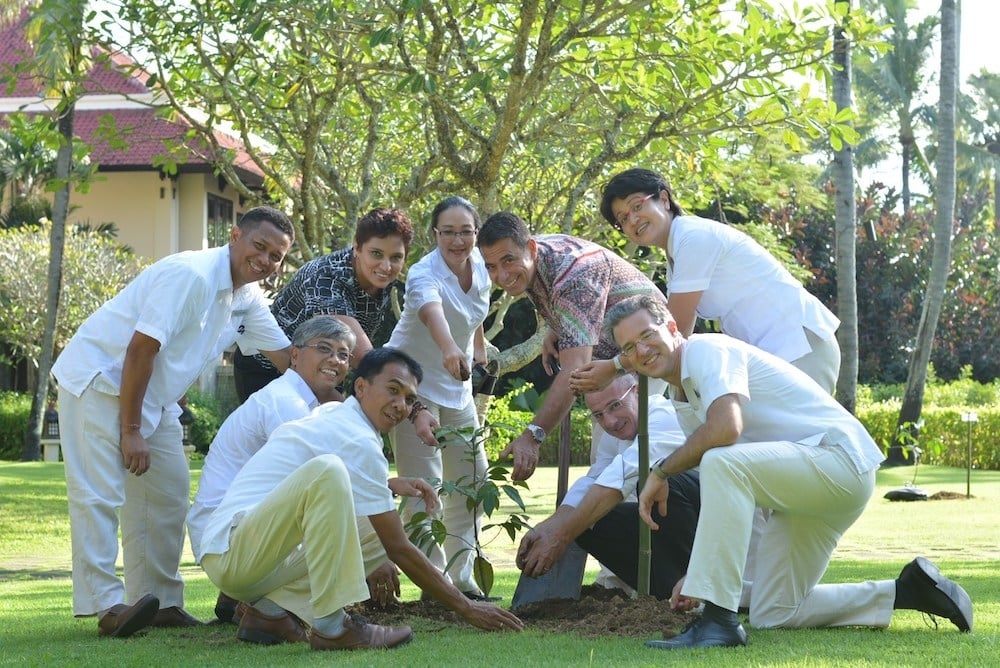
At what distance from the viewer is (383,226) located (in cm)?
656

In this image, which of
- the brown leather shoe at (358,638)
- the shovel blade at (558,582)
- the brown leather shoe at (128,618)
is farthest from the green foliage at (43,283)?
the brown leather shoe at (358,638)

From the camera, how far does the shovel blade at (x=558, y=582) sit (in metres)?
6.21

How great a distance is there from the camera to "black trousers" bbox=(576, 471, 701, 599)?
6.08 metres

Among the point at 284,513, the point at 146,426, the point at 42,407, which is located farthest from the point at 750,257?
the point at 42,407

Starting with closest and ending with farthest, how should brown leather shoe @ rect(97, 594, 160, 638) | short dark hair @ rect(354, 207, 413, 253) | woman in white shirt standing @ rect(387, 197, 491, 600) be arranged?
brown leather shoe @ rect(97, 594, 160, 638), short dark hair @ rect(354, 207, 413, 253), woman in white shirt standing @ rect(387, 197, 491, 600)

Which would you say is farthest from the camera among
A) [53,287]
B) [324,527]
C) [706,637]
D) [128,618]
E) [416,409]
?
[53,287]

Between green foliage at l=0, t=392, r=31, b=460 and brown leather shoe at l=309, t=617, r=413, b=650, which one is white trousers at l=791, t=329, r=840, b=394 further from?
green foliage at l=0, t=392, r=31, b=460

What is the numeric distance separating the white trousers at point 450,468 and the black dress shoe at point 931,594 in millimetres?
2409

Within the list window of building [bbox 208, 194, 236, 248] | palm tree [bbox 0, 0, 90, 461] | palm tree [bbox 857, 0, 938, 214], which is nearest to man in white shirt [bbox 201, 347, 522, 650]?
palm tree [bbox 0, 0, 90, 461]

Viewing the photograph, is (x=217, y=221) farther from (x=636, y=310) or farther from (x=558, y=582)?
(x=636, y=310)

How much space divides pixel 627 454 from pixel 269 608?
5.73ft

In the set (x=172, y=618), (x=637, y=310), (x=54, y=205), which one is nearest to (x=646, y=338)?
(x=637, y=310)

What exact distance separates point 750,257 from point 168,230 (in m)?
26.4

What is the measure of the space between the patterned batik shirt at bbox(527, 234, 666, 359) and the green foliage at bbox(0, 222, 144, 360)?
2240cm
